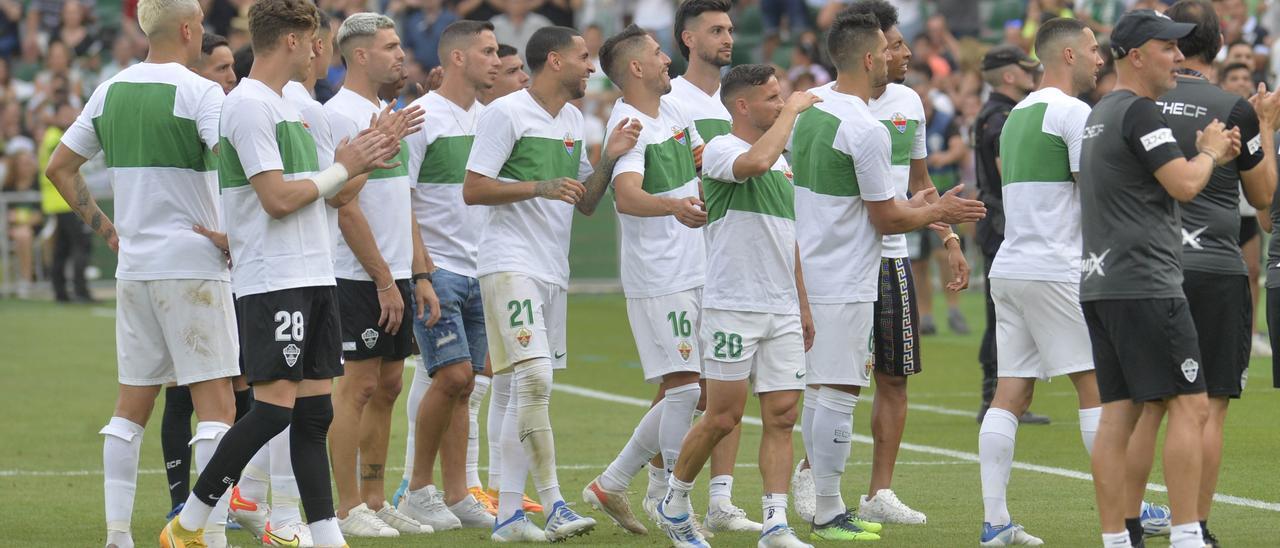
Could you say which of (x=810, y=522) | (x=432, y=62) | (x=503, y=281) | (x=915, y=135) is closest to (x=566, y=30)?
(x=503, y=281)

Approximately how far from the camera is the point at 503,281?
8.01 meters

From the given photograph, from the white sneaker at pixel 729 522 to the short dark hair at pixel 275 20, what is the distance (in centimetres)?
300

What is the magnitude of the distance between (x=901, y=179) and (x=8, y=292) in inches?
720

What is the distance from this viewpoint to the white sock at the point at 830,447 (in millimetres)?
8141

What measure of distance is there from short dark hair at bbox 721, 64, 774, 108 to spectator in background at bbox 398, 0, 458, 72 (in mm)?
17248

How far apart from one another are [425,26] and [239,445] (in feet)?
62.6

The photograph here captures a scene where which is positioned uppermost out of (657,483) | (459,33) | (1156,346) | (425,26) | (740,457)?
(425,26)

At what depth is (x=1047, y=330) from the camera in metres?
7.63

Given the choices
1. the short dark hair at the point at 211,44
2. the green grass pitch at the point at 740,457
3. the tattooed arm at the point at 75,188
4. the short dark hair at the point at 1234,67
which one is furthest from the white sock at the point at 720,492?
the short dark hair at the point at 1234,67

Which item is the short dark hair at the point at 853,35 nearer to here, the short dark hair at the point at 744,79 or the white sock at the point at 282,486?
the short dark hair at the point at 744,79

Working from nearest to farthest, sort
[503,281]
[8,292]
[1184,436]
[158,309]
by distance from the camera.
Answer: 1. [1184,436]
2. [158,309]
3. [503,281]
4. [8,292]

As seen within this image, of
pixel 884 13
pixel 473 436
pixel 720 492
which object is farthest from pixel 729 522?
pixel 884 13

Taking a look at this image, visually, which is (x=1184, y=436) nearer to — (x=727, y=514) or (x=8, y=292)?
(x=727, y=514)

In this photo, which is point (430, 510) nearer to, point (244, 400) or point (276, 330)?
point (244, 400)
